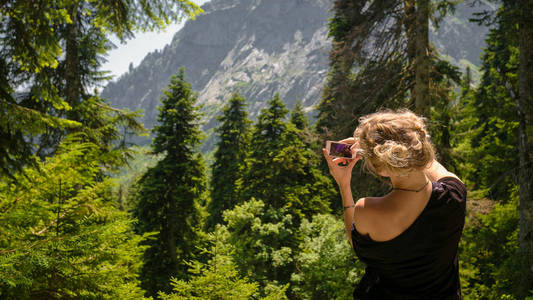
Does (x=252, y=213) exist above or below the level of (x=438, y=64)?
below

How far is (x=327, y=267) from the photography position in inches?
451

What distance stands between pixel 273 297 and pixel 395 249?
16.3 feet

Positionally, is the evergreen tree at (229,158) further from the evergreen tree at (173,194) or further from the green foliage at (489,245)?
the green foliage at (489,245)

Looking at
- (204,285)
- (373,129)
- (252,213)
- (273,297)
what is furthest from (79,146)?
(252,213)

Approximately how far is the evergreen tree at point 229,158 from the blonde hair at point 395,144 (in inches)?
770

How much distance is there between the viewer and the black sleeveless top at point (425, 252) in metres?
1.59

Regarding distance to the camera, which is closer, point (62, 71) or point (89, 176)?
point (89, 176)

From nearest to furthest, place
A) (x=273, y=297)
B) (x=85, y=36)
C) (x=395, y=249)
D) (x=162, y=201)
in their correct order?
(x=395, y=249)
(x=273, y=297)
(x=85, y=36)
(x=162, y=201)

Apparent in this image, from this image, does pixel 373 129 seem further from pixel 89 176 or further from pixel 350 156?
pixel 89 176

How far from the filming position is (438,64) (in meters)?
7.05

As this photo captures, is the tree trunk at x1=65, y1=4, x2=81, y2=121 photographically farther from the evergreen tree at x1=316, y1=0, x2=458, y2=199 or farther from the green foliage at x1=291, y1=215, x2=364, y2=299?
the green foliage at x1=291, y1=215, x2=364, y2=299

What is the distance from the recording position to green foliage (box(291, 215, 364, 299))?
1028 cm

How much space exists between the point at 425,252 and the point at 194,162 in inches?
648

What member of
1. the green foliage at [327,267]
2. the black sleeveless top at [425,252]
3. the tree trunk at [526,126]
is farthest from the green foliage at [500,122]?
the black sleeveless top at [425,252]
